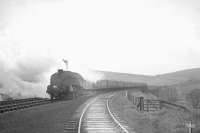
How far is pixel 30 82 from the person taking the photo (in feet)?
117

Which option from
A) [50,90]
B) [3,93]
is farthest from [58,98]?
[3,93]

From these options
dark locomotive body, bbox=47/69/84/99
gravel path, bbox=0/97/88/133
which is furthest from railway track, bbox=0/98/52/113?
dark locomotive body, bbox=47/69/84/99

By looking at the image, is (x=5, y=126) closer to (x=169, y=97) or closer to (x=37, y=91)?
(x=37, y=91)

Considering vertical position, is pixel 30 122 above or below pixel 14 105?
below

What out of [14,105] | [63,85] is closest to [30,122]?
[14,105]

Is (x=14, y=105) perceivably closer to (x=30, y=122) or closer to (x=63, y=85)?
(x=30, y=122)

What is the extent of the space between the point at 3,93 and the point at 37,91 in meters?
8.11

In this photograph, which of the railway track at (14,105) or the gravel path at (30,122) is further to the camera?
the railway track at (14,105)

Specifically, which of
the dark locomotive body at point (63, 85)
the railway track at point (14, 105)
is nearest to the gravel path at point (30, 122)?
the railway track at point (14, 105)

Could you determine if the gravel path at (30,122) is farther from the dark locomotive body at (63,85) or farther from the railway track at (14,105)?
the dark locomotive body at (63,85)

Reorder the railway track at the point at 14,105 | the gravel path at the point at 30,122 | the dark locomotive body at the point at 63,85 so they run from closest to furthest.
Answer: the gravel path at the point at 30,122 < the railway track at the point at 14,105 < the dark locomotive body at the point at 63,85

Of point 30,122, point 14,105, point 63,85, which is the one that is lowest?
point 30,122

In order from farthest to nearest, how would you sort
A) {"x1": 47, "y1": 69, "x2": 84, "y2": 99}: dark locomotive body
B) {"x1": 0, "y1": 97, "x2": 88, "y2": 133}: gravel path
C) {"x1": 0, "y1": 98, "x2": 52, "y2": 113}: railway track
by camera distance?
{"x1": 47, "y1": 69, "x2": 84, "y2": 99}: dark locomotive body < {"x1": 0, "y1": 98, "x2": 52, "y2": 113}: railway track < {"x1": 0, "y1": 97, "x2": 88, "y2": 133}: gravel path

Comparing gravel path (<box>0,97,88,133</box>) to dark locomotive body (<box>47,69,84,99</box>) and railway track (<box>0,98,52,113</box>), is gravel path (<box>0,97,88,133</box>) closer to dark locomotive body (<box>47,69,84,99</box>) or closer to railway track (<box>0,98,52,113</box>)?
railway track (<box>0,98,52,113</box>)
